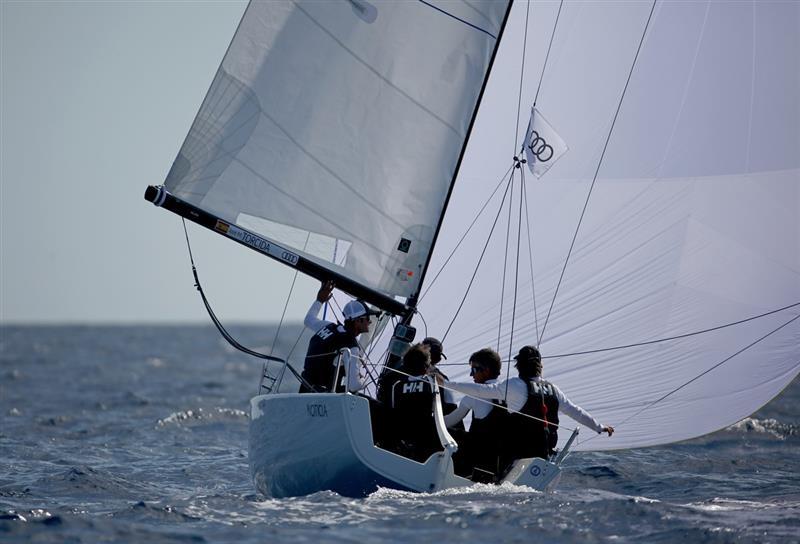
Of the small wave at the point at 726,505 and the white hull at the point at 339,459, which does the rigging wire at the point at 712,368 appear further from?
the white hull at the point at 339,459

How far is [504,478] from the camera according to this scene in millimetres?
7430

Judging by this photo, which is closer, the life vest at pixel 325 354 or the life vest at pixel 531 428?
the life vest at pixel 531 428

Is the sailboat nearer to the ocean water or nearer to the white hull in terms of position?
the white hull

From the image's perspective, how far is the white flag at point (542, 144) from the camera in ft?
29.5

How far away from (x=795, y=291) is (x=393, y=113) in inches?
136

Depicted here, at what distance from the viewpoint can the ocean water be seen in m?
6.46

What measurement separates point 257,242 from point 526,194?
8.59 feet

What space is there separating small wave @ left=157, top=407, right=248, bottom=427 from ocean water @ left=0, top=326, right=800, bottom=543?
3 centimetres

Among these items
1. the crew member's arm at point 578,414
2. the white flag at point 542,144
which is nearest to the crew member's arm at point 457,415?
the crew member's arm at point 578,414

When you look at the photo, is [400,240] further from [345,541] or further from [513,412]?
[345,541]

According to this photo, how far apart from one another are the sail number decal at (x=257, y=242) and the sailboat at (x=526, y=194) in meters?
0.02

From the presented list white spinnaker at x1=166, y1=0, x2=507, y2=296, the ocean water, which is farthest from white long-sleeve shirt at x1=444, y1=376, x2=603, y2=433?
white spinnaker at x1=166, y1=0, x2=507, y2=296

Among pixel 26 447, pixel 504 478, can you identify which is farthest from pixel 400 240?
pixel 26 447

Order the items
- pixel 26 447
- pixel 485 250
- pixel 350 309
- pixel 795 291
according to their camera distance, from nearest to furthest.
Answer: pixel 350 309
pixel 795 291
pixel 485 250
pixel 26 447
